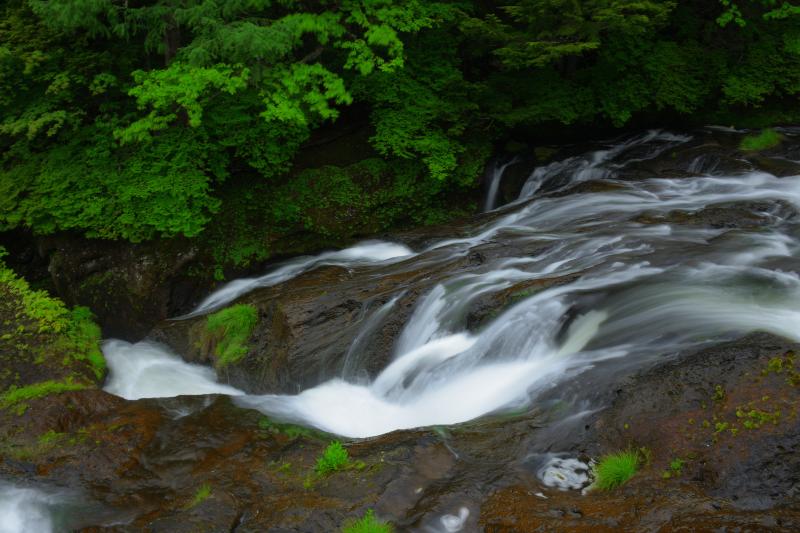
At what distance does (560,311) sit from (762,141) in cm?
751

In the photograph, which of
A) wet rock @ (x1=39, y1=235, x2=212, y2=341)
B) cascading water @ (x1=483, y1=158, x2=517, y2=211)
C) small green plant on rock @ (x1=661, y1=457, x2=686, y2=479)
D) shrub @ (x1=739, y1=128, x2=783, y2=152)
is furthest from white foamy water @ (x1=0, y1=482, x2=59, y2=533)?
shrub @ (x1=739, y1=128, x2=783, y2=152)

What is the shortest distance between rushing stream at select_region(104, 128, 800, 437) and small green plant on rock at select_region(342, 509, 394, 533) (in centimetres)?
179

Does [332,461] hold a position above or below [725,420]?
below

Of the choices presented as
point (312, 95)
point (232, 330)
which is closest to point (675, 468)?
point (232, 330)

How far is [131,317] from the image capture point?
1014 centimetres

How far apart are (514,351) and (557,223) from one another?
4025mm

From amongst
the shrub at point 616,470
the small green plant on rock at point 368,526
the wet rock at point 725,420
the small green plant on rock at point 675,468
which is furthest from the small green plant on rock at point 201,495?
the small green plant on rock at point 675,468

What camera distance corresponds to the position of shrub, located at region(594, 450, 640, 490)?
4012mm

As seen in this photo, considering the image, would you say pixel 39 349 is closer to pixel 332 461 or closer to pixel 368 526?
pixel 332 461

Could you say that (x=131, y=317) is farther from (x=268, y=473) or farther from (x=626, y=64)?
(x=626, y=64)

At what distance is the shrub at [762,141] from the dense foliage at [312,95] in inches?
29.7

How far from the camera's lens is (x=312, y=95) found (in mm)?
9164

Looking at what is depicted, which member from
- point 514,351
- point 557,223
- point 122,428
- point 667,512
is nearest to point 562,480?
point 667,512

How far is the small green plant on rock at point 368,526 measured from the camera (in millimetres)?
3906
